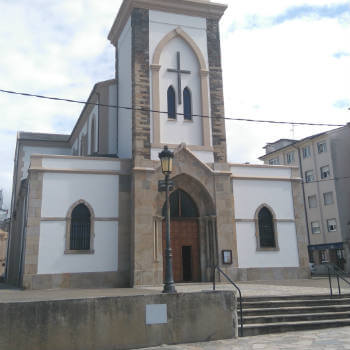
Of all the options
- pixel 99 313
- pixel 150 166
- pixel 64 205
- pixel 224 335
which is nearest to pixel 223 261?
pixel 150 166

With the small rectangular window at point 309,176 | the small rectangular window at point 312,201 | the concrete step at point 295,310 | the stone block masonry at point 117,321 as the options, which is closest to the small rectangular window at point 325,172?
the small rectangular window at point 309,176

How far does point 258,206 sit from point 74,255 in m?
9.16

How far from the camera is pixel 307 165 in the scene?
1799 inches

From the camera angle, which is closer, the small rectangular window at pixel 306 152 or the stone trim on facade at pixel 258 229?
the stone trim on facade at pixel 258 229

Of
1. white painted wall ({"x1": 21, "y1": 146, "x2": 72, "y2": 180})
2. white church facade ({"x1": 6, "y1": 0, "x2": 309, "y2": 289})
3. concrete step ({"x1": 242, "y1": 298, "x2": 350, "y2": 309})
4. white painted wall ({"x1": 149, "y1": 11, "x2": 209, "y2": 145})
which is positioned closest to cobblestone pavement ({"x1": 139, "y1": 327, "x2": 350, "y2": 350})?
concrete step ({"x1": 242, "y1": 298, "x2": 350, "y2": 309})

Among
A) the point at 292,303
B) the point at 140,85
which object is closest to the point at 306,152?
the point at 140,85

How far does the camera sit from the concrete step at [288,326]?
34.6 ft

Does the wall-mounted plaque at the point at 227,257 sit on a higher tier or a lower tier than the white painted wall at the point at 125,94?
lower

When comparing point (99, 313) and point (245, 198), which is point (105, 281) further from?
point (99, 313)

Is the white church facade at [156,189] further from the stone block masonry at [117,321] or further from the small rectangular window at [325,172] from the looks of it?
the small rectangular window at [325,172]

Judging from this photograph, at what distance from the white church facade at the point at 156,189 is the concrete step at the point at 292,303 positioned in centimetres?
753

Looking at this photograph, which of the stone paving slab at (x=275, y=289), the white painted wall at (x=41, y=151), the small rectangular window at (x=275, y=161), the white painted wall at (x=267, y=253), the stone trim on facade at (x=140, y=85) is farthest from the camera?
the small rectangular window at (x=275, y=161)

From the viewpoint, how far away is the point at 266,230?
70.3 ft

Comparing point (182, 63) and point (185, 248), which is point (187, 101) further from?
point (185, 248)
